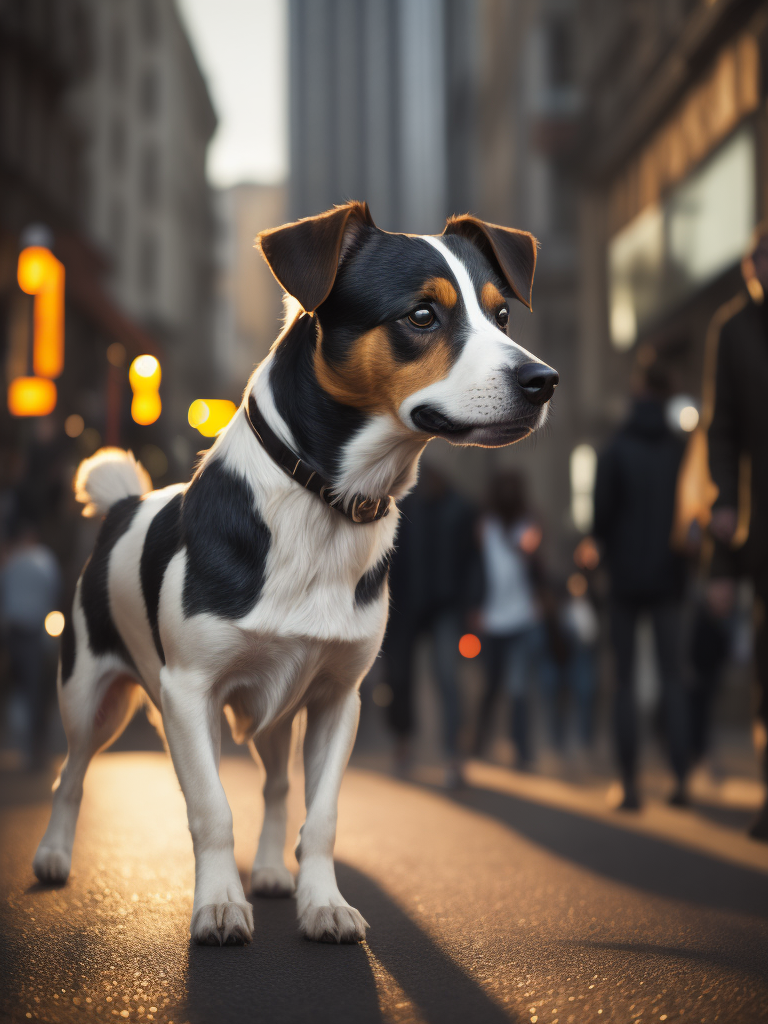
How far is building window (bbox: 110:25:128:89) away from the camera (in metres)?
44.3

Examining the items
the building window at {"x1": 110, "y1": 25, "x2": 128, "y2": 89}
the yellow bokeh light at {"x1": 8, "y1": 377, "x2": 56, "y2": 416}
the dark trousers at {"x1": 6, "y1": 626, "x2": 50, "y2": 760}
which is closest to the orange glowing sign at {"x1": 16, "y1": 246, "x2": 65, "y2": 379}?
the yellow bokeh light at {"x1": 8, "y1": 377, "x2": 56, "y2": 416}

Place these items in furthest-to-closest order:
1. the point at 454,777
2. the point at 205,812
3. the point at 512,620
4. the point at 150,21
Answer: the point at 150,21, the point at 512,620, the point at 454,777, the point at 205,812

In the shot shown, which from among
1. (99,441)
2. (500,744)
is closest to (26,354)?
(99,441)

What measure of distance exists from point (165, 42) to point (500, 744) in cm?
4524

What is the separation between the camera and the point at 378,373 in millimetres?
3039

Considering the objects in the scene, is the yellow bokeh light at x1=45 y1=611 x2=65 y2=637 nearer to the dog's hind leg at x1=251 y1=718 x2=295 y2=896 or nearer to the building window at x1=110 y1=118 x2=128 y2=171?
the dog's hind leg at x1=251 y1=718 x2=295 y2=896

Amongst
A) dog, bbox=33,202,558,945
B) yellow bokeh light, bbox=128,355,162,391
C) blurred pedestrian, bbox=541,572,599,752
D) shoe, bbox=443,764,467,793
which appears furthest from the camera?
yellow bokeh light, bbox=128,355,162,391

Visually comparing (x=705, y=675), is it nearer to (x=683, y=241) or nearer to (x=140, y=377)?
(x=140, y=377)

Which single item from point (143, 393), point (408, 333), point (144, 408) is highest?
point (143, 393)

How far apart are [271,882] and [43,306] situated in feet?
48.9

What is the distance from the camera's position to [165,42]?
48688 mm

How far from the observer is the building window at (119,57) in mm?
44312

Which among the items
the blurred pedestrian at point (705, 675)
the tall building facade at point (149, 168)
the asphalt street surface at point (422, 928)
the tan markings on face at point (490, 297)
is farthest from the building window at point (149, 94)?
the tan markings on face at point (490, 297)

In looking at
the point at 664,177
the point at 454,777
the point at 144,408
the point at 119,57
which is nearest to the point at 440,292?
the point at 454,777
